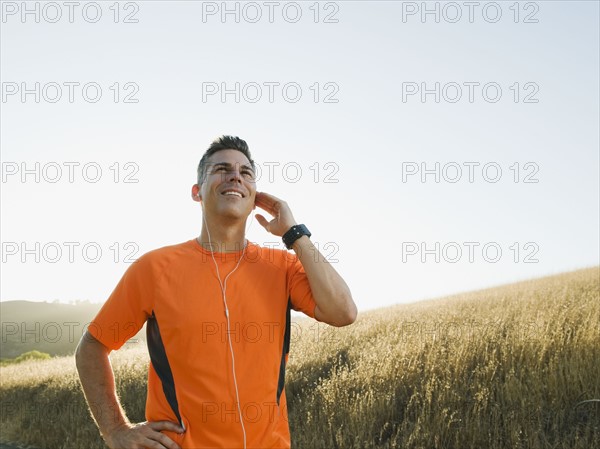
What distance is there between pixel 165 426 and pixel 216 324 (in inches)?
23.3

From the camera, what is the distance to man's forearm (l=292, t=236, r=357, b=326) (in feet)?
9.50

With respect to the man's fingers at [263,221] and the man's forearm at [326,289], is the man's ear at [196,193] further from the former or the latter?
the man's forearm at [326,289]

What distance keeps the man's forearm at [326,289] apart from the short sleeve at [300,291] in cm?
6

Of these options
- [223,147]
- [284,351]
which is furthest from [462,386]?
[223,147]

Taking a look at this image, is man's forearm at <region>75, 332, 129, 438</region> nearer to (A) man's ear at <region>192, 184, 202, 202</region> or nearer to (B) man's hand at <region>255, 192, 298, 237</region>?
(A) man's ear at <region>192, 184, 202, 202</region>

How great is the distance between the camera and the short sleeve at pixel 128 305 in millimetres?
2893

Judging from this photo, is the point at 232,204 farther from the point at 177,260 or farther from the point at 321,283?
the point at 321,283

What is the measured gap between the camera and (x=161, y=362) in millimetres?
2805

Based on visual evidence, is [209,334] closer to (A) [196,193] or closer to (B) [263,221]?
(B) [263,221]

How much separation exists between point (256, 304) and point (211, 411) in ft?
2.04

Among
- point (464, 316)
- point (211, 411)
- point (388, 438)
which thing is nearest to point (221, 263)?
point (211, 411)

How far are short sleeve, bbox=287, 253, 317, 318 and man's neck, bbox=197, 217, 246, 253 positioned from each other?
1.21ft

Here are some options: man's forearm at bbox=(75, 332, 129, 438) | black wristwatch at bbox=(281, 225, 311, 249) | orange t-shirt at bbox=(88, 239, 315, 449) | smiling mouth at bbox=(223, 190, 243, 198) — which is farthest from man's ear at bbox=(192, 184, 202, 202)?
man's forearm at bbox=(75, 332, 129, 438)

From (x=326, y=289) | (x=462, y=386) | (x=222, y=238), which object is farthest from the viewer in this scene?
(x=462, y=386)
